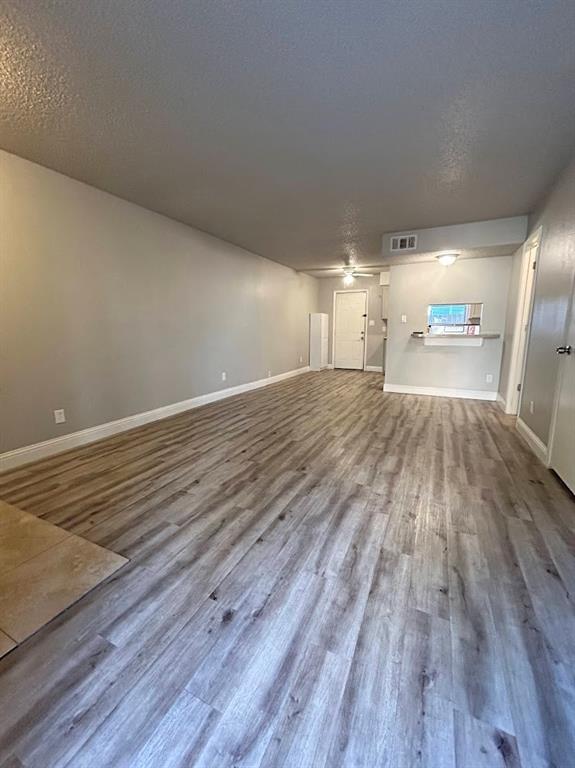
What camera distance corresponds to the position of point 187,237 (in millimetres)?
4406

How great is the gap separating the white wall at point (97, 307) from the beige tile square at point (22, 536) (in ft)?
3.13

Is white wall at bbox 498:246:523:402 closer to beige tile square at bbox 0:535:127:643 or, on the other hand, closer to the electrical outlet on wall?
beige tile square at bbox 0:535:127:643

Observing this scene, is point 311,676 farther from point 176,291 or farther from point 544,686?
point 176,291

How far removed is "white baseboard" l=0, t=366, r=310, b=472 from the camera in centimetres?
279

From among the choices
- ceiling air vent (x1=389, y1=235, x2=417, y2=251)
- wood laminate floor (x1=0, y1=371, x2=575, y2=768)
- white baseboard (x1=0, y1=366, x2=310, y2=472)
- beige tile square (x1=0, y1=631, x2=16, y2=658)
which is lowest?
beige tile square (x1=0, y1=631, x2=16, y2=658)

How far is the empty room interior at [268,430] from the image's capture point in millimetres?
1061

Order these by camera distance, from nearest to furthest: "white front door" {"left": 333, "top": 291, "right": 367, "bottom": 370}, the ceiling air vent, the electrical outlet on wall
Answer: the electrical outlet on wall → the ceiling air vent → "white front door" {"left": 333, "top": 291, "right": 367, "bottom": 370}

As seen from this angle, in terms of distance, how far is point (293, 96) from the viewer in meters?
1.96

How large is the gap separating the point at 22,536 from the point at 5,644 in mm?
783

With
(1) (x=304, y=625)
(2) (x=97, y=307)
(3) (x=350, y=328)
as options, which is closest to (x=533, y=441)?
(1) (x=304, y=625)

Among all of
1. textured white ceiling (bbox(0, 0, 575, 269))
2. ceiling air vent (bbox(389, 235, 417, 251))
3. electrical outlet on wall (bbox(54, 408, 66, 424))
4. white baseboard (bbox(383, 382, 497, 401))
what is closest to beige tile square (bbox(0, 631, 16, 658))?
electrical outlet on wall (bbox(54, 408, 66, 424))

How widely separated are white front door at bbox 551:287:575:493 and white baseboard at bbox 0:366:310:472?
13.1ft

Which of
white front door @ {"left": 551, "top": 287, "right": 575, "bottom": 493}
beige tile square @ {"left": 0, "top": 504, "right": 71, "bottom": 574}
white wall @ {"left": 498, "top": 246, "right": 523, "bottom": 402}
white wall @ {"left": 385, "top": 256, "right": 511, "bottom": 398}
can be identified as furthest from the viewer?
white wall @ {"left": 385, "top": 256, "right": 511, "bottom": 398}

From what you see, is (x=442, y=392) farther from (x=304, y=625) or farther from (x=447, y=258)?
(x=304, y=625)
